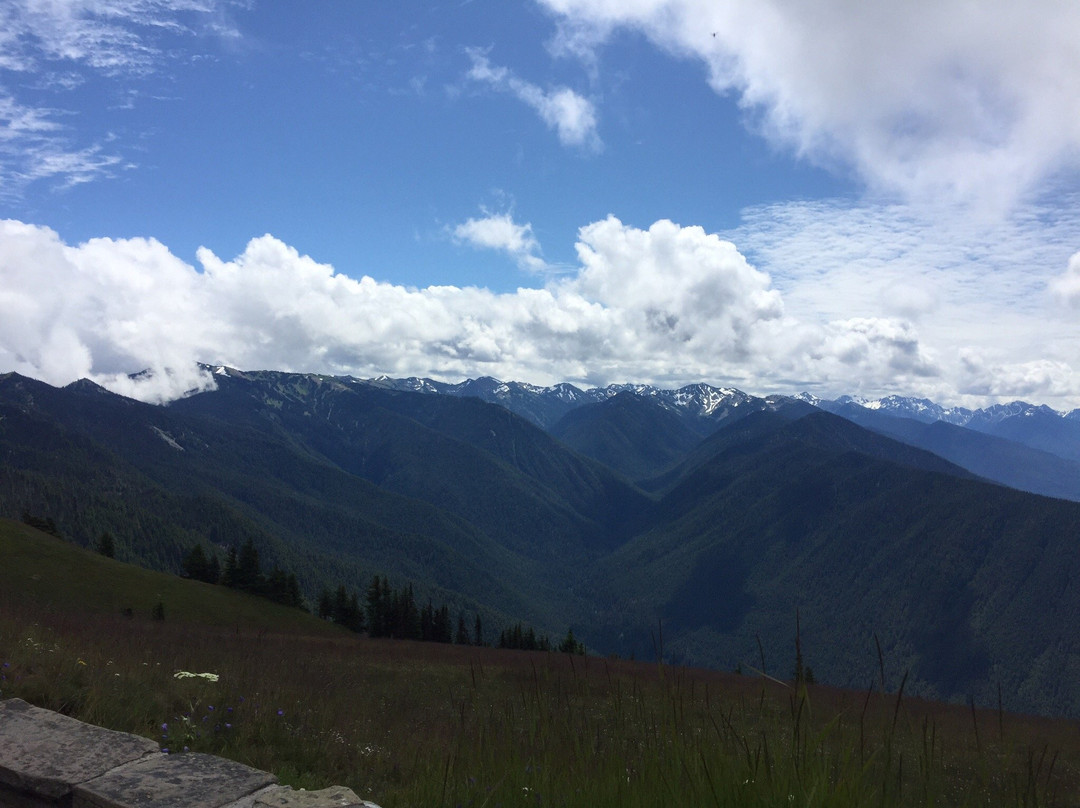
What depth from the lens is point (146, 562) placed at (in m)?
196

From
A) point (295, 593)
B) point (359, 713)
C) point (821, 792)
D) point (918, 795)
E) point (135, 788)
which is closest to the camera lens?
point (821, 792)

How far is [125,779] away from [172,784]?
31 cm

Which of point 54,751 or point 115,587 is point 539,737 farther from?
point 115,587

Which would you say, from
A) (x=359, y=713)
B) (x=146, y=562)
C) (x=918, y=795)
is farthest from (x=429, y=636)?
(x=146, y=562)

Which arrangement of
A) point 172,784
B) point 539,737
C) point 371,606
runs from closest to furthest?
point 172,784 → point 539,737 → point 371,606

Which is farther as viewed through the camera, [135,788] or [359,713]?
[359,713]

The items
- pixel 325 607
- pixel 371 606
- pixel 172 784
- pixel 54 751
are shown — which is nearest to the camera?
pixel 172 784

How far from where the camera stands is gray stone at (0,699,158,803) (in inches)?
134

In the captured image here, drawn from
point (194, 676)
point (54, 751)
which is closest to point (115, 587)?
point (194, 676)

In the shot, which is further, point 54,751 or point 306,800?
point 54,751

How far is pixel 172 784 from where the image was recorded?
338 cm

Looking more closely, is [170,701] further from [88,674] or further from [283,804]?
[283,804]

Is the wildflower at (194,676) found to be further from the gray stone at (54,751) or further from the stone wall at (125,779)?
the stone wall at (125,779)

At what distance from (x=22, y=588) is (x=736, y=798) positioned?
6759 centimetres
